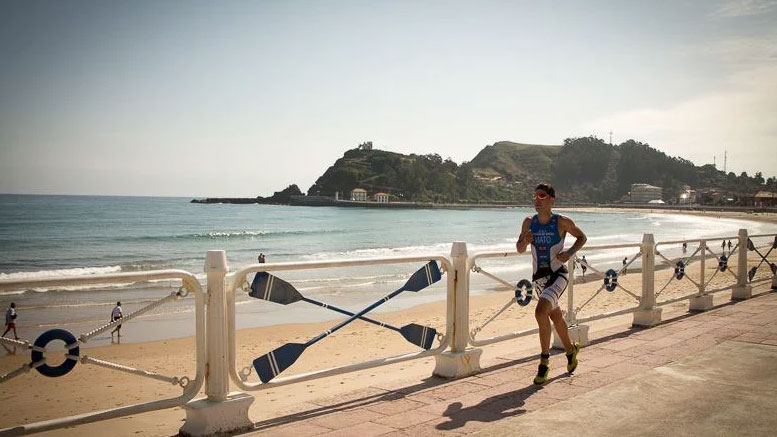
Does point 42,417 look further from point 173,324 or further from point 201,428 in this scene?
point 173,324

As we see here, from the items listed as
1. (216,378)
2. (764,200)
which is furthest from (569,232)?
(764,200)

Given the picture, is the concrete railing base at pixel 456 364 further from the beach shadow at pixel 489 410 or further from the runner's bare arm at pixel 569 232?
the runner's bare arm at pixel 569 232

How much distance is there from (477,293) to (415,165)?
178700 millimetres

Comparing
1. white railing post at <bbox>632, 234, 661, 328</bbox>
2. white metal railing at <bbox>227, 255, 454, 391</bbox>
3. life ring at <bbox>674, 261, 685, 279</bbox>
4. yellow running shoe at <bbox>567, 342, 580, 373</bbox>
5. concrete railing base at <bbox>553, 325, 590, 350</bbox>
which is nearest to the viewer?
white metal railing at <bbox>227, 255, 454, 391</bbox>

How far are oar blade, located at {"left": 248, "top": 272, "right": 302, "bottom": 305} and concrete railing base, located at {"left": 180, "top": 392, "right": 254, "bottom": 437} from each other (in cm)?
69

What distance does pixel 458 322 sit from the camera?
18.1 ft

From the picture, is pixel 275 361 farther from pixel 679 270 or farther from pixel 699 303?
pixel 699 303

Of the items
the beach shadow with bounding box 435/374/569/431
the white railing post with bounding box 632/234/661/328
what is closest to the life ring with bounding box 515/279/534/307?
the beach shadow with bounding box 435/374/569/431

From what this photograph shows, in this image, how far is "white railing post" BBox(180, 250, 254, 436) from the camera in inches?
152

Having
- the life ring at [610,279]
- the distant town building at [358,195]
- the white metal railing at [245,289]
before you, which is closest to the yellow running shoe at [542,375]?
the white metal railing at [245,289]

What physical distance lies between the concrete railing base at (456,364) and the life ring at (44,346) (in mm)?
3109

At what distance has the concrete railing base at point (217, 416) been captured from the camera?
152 inches

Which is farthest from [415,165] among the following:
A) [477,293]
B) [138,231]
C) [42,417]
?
[42,417]

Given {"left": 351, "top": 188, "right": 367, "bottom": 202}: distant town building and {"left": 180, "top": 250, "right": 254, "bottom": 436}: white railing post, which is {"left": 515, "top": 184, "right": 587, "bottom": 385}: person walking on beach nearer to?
{"left": 180, "top": 250, "right": 254, "bottom": 436}: white railing post
